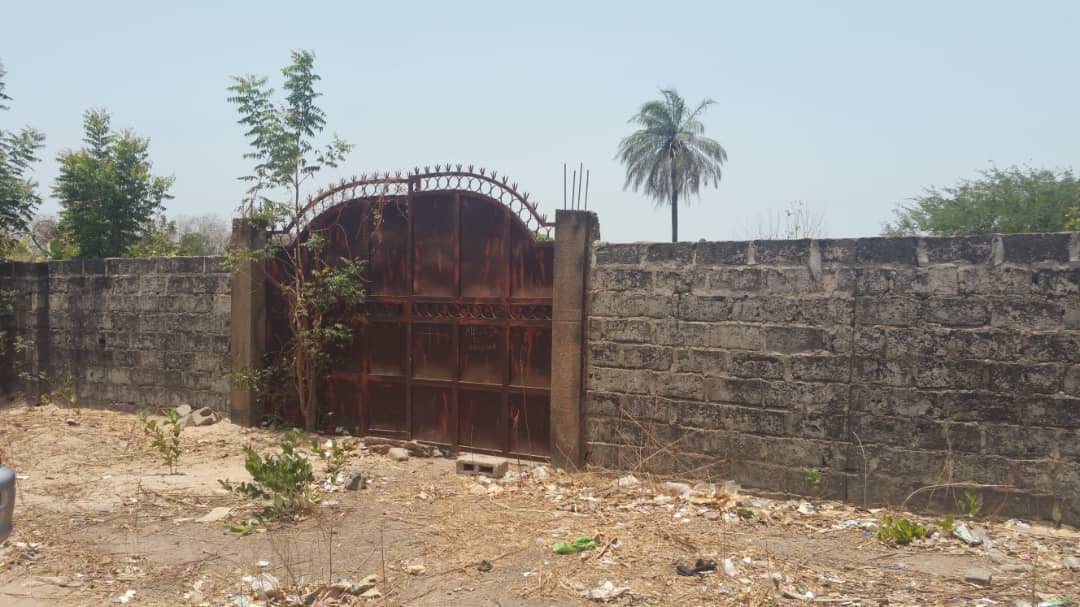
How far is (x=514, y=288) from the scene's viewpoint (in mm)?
6559

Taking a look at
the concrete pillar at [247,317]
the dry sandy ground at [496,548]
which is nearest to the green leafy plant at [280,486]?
the dry sandy ground at [496,548]

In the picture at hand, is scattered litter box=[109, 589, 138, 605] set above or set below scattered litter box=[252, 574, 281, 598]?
below

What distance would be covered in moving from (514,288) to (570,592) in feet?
10.3

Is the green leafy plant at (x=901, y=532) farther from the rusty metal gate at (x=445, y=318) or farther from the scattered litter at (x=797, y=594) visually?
the rusty metal gate at (x=445, y=318)

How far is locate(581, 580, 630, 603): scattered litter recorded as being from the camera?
377cm

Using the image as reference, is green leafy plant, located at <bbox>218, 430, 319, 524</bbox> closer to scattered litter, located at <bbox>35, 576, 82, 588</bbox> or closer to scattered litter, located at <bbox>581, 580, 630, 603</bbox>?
scattered litter, located at <bbox>35, 576, 82, 588</bbox>

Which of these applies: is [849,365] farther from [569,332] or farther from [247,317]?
[247,317]

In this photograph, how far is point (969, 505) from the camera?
481 centimetres

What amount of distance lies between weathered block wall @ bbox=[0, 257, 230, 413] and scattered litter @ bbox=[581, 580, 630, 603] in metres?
5.40

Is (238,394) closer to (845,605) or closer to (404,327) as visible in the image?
(404,327)

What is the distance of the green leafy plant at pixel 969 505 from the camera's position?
4.77m

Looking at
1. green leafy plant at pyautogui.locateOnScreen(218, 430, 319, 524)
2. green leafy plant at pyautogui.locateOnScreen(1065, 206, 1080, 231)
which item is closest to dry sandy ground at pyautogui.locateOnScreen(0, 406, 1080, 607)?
green leafy plant at pyautogui.locateOnScreen(218, 430, 319, 524)

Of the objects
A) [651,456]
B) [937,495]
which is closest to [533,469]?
[651,456]

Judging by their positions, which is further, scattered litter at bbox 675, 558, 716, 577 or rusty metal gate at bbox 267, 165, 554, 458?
rusty metal gate at bbox 267, 165, 554, 458
